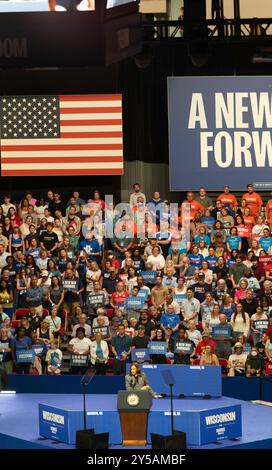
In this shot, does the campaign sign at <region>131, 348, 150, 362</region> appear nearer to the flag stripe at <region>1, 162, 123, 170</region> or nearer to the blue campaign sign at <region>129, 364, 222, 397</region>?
the blue campaign sign at <region>129, 364, 222, 397</region>

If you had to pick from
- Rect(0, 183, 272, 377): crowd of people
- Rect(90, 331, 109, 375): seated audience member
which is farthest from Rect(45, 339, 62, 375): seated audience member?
Rect(90, 331, 109, 375): seated audience member

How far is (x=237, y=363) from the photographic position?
1834cm

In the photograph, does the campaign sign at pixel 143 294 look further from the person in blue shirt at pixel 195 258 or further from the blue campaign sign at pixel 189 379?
the blue campaign sign at pixel 189 379

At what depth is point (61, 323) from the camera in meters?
20.7

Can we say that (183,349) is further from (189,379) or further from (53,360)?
(53,360)

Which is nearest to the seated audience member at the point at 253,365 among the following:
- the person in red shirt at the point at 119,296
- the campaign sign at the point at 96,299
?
the person in red shirt at the point at 119,296

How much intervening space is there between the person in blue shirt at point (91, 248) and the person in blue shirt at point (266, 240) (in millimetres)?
3843

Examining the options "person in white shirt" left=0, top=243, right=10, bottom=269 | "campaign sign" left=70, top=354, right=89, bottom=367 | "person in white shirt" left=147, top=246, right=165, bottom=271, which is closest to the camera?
"campaign sign" left=70, top=354, right=89, bottom=367

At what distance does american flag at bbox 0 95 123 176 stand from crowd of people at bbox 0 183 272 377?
97cm

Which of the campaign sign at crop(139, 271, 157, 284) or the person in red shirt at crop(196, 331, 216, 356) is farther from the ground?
the campaign sign at crop(139, 271, 157, 284)

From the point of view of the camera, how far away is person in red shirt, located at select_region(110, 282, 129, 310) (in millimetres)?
20673

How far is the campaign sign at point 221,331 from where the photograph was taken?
18.8 meters

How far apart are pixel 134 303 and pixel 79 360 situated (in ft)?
6.47
